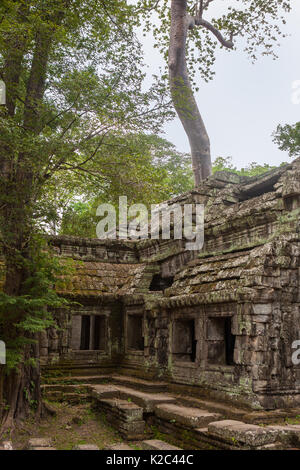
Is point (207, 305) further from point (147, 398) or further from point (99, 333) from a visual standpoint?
point (99, 333)

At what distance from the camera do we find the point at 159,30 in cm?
2066

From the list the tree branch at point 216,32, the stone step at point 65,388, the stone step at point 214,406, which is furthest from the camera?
the tree branch at point 216,32

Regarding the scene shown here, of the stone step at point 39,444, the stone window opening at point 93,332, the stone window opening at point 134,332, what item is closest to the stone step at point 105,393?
the stone window opening at point 134,332

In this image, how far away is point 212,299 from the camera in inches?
315

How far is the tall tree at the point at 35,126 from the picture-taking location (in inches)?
315

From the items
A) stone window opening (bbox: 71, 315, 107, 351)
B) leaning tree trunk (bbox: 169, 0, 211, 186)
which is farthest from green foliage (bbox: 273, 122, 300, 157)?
stone window opening (bbox: 71, 315, 107, 351)

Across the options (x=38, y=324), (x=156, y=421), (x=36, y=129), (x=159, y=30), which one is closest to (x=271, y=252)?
(x=156, y=421)

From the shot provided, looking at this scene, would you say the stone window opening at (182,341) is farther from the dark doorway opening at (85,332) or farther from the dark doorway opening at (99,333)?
the dark doorway opening at (85,332)

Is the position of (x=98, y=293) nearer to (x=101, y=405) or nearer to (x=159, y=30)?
(x=101, y=405)

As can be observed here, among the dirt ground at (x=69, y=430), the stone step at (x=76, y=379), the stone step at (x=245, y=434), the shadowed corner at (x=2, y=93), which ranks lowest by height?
the dirt ground at (x=69, y=430)

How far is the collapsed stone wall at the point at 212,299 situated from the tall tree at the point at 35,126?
2073 millimetres

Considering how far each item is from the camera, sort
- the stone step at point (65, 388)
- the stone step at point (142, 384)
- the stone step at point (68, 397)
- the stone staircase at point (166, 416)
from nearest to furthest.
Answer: the stone staircase at point (166, 416), the stone step at point (142, 384), the stone step at point (68, 397), the stone step at point (65, 388)

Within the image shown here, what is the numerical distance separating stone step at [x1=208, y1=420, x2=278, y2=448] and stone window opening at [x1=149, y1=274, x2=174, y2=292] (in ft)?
19.3
